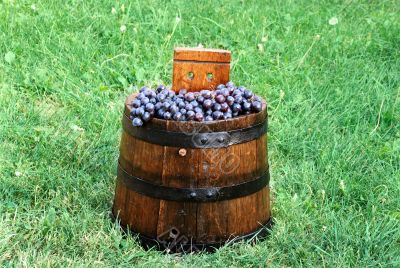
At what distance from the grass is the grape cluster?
2.30 ft

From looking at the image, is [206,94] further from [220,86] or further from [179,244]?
[179,244]

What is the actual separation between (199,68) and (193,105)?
324 millimetres

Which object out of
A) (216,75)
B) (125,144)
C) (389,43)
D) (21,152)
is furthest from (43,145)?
(389,43)

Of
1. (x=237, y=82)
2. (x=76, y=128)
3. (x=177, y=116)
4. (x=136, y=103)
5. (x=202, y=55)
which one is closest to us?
(x=177, y=116)

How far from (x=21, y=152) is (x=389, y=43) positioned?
11.4ft

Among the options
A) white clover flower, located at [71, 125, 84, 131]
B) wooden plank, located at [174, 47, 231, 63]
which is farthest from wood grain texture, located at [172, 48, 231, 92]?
white clover flower, located at [71, 125, 84, 131]

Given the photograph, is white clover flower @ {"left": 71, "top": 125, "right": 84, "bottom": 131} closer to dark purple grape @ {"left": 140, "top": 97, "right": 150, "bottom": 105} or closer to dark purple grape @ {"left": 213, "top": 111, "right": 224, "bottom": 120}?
dark purple grape @ {"left": 140, "top": 97, "right": 150, "bottom": 105}

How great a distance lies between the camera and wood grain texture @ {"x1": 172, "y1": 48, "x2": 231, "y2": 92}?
13.0ft

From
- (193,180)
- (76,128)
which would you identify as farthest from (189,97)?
(76,128)

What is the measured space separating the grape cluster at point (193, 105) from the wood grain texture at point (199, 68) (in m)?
0.14

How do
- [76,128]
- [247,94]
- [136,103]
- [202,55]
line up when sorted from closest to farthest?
[136,103], [247,94], [202,55], [76,128]

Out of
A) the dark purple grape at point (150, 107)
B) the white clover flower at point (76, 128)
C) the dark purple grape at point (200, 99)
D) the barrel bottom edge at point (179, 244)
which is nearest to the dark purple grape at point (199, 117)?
the dark purple grape at point (200, 99)

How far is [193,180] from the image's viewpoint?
372cm

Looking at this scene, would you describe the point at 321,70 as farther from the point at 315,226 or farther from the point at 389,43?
the point at 315,226
